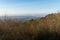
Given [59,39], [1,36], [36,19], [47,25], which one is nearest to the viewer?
[59,39]

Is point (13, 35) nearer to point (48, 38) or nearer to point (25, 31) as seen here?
point (25, 31)

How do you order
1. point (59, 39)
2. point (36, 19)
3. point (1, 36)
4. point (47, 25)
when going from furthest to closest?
1. point (36, 19)
2. point (47, 25)
3. point (1, 36)
4. point (59, 39)

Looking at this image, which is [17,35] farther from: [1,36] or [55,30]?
[55,30]

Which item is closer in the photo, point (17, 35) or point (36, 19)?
point (17, 35)

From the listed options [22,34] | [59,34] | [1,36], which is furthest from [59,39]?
[1,36]

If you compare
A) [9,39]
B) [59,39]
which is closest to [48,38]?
[59,39]

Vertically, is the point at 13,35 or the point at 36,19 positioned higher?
the point at 36,19
